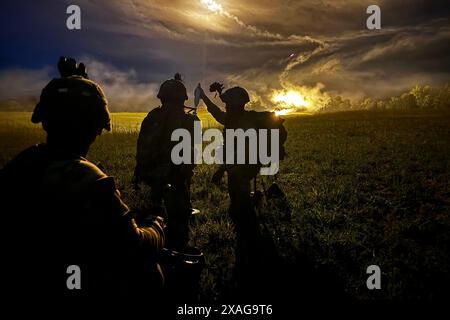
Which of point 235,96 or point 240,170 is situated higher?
point 235,96

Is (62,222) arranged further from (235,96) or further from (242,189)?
(242,189)

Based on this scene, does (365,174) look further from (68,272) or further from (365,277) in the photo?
(68,272)

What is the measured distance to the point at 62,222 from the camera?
7.26 feet

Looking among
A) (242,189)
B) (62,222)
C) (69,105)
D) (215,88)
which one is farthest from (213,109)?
(62,222)

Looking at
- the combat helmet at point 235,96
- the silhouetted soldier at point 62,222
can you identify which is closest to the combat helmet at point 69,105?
the silhouetted soldier at point 62,222

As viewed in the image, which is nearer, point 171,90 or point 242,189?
point 171,90

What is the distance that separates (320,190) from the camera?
10883 mm

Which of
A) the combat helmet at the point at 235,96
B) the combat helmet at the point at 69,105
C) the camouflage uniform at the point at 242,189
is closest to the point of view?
the combat helmet at the point at 69,105

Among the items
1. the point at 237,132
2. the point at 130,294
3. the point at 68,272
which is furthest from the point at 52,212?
the point at 237,132

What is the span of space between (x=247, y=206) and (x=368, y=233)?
9.74 feet

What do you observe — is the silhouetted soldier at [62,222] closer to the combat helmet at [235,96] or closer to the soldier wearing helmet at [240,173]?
the soldier wearing helmet at [240,173]

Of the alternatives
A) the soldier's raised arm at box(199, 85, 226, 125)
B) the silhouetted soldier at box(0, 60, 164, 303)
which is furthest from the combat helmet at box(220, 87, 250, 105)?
the silhouetted soldier at box(0, 60, 164, 303)

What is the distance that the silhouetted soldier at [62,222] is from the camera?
2213mm

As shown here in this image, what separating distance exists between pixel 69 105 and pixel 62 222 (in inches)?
35.4
